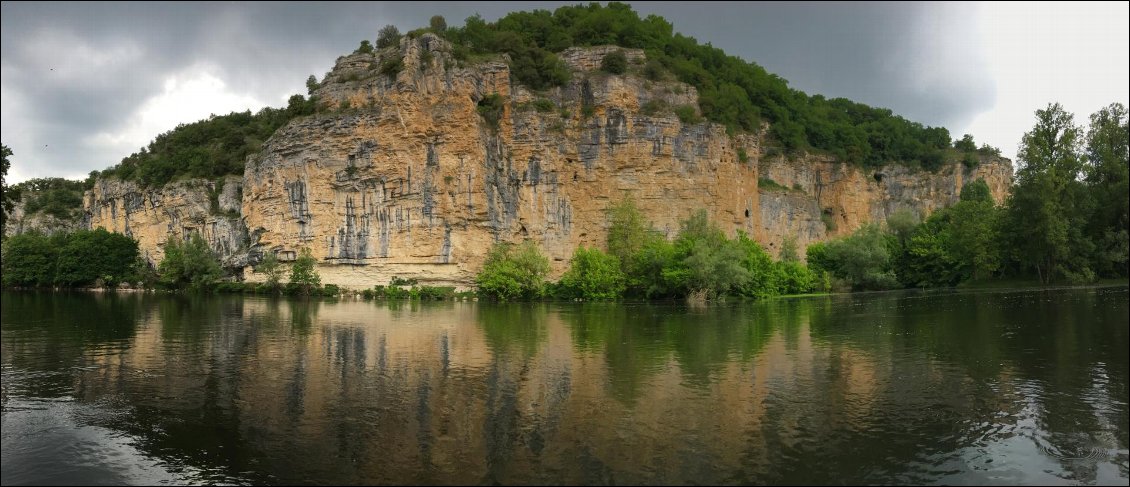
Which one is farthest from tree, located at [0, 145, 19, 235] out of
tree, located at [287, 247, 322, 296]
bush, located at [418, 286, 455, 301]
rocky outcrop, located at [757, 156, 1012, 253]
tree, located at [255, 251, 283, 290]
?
rocky outcrop, located at [757, 156, 1012, 253]

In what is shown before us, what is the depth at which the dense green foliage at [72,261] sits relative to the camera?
76250 mm

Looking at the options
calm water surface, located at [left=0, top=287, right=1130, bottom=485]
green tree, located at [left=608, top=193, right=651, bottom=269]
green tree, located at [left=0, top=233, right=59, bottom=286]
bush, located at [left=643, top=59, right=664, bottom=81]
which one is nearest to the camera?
calm water surface, located at [left=0, top=287, right=1130, bottom=485]

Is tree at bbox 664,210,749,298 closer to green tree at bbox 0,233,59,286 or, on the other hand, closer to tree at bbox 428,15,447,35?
tree at bbox 428,15,447,35

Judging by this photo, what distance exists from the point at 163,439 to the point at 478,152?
54380 millimetres

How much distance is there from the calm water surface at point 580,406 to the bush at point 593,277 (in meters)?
29.1

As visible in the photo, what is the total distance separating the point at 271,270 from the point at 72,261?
27.7 m

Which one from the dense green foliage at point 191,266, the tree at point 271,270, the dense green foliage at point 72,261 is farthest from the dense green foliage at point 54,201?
the tree at point 271,270

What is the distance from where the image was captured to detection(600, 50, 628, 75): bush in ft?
235

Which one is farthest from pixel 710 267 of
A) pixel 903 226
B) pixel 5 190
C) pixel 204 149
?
pixel 204 149

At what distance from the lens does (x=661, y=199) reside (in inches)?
2736

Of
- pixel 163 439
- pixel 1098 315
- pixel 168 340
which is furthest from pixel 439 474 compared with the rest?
pixel 1098 315

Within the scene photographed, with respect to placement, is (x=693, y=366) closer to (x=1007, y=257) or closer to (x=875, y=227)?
(x=1007, y=257)

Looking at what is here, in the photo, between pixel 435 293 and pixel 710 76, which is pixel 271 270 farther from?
pixel 710 76

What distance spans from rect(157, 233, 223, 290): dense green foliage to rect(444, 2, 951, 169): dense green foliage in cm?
3426
